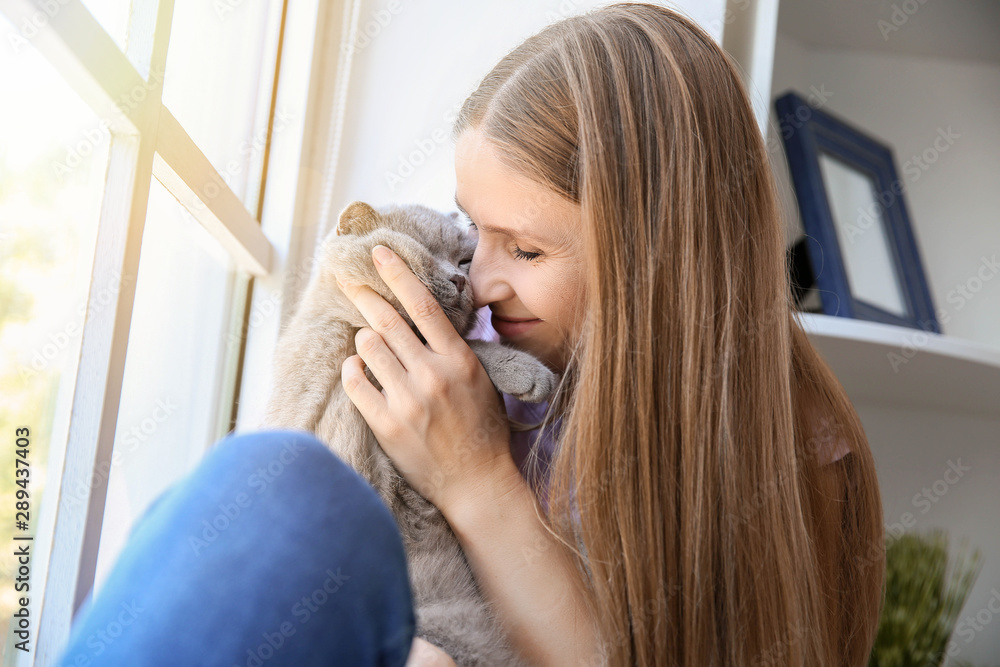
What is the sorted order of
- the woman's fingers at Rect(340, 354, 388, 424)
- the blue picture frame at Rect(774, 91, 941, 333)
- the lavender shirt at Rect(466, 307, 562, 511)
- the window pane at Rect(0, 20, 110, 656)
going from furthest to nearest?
the blue picture frame at Rect(774, 91, 941, 333) < the lavender shirt at Rect(466, 307, 562, 511) < the woman's fingers at Rect(340, 354, 388, 424) < the window pane at Rect(0, 20, 110, 656)

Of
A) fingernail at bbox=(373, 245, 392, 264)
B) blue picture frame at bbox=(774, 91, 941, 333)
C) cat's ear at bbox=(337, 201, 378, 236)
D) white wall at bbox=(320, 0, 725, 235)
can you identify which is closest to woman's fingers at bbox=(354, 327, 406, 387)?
fingernail at bbox=(373, 245, 392, 264)

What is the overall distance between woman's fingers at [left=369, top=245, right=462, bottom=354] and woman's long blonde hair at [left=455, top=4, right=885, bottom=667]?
0.20 m

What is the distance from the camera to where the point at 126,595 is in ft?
1.39

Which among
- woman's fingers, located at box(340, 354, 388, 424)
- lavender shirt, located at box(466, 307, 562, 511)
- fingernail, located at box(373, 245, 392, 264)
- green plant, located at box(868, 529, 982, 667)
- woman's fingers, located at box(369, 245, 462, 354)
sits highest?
fingernail, located at box(373, 245, 392, 264)

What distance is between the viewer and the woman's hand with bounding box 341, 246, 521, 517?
0.85 m

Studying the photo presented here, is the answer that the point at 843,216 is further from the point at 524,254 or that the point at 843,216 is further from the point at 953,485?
the point at 524,254

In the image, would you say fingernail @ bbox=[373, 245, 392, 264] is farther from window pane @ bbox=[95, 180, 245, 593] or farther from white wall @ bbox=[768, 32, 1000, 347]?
white wall @ bbox=[768, 32, 1000, 347]

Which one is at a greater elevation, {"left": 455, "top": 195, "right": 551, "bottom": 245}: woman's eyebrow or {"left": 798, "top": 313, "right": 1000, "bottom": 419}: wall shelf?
{"left": 455, "top": 195, "right": 551, "bottom": 245}: woman's eyebrow

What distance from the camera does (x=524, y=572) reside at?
0.83 metres

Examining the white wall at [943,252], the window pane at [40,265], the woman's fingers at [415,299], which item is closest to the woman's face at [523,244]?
the woman's fingers at [415,299]

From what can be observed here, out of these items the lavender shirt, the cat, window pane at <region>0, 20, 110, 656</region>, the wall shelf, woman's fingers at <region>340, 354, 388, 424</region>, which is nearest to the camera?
window pane at <region>0, 20, 110, 656</region>

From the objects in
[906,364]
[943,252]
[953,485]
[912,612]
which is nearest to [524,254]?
[906,364]

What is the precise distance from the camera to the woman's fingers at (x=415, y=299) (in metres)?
0.90

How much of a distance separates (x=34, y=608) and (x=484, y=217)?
2.26 ft
